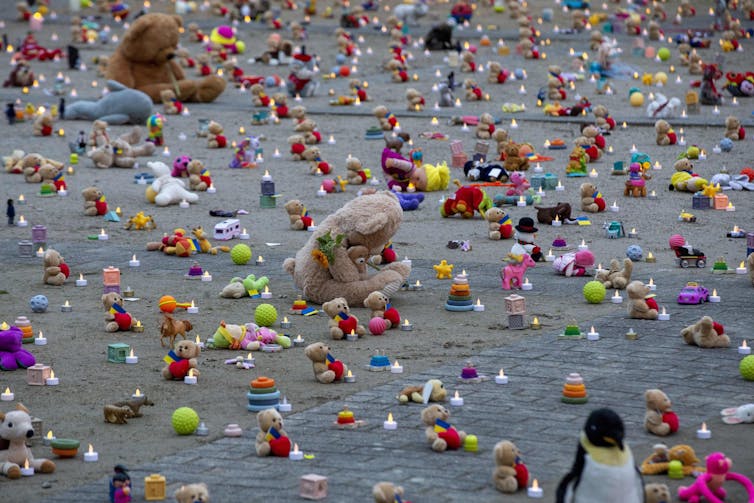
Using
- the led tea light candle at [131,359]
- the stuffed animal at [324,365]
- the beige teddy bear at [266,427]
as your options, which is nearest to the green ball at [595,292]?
the stuffed animal at [324,365]

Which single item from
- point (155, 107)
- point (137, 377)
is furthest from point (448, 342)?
point (155, 107)

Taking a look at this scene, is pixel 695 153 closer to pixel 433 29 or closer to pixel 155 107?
pixel 155 107

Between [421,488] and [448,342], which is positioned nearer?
[421,488]

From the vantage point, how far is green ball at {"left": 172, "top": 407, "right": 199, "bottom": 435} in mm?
11297

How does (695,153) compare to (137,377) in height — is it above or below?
below

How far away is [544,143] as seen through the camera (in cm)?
2602

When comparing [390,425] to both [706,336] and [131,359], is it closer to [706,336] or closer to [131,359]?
[131,359]

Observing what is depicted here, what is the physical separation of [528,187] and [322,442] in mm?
11139

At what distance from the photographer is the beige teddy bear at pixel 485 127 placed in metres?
26.3

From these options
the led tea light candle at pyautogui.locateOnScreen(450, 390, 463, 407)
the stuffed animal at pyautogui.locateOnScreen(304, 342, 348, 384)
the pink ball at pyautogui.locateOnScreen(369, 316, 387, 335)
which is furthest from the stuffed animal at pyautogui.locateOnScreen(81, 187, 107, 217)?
the led tea light candle at pyautogui.locateOnScreen(450, 390, 463, 407)

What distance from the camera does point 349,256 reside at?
15.4 meters

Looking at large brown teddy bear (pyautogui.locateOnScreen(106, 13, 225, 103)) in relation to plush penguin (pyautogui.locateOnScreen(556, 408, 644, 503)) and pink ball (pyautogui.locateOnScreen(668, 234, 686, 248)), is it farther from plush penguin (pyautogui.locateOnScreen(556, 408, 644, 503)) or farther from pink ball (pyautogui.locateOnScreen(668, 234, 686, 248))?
plush penguin (pyautogui.locateOnScreen(556, 408, 644, 503))

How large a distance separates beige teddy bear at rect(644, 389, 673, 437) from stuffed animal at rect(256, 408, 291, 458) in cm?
268

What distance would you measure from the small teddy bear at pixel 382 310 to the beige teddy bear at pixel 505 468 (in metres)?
4.71
